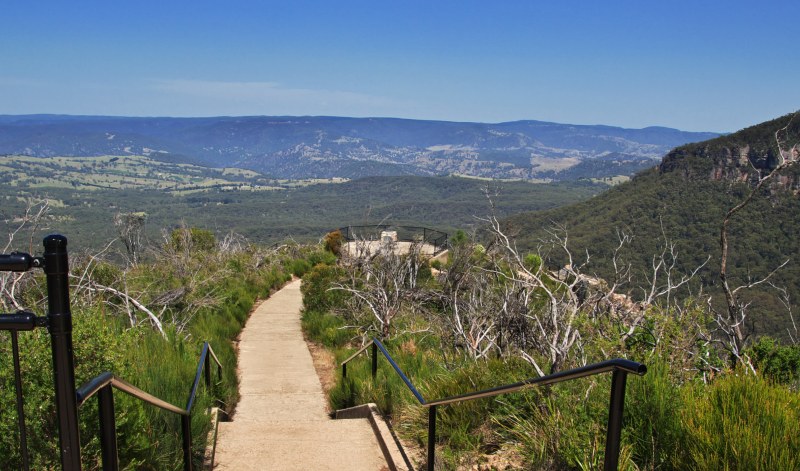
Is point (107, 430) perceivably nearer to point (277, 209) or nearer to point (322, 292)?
point (322, 292)

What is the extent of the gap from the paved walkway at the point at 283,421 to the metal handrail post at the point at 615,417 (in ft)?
9.29

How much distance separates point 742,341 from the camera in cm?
657

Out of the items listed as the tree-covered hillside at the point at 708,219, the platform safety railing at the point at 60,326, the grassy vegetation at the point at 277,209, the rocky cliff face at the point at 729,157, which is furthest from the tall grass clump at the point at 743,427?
the grassy vegetation at the point at 277,209

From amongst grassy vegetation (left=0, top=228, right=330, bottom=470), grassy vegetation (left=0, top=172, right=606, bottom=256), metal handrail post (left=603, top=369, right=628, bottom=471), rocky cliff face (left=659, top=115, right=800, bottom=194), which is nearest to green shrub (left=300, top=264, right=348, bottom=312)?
grassy vegetation (left=0, top=228, right=330, bottom=470)

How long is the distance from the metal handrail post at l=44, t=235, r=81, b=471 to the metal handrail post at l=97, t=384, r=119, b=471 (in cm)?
24

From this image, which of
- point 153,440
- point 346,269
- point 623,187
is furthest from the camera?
point 623,187

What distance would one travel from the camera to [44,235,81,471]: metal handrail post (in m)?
1.97

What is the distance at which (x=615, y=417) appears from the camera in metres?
2.49

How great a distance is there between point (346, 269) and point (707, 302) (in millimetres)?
9794

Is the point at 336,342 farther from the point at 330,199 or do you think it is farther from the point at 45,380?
the point at 330,199

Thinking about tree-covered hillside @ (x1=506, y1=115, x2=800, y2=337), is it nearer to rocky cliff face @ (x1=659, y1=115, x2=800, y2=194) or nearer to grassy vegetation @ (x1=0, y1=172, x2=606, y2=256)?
rocky cliff face @ (x1=659, y1=115, x2=800, y2=194)

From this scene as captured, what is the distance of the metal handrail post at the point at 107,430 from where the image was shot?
90.0 inches

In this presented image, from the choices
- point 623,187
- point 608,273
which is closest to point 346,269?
point 608,273

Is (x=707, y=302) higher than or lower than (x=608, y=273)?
higher
